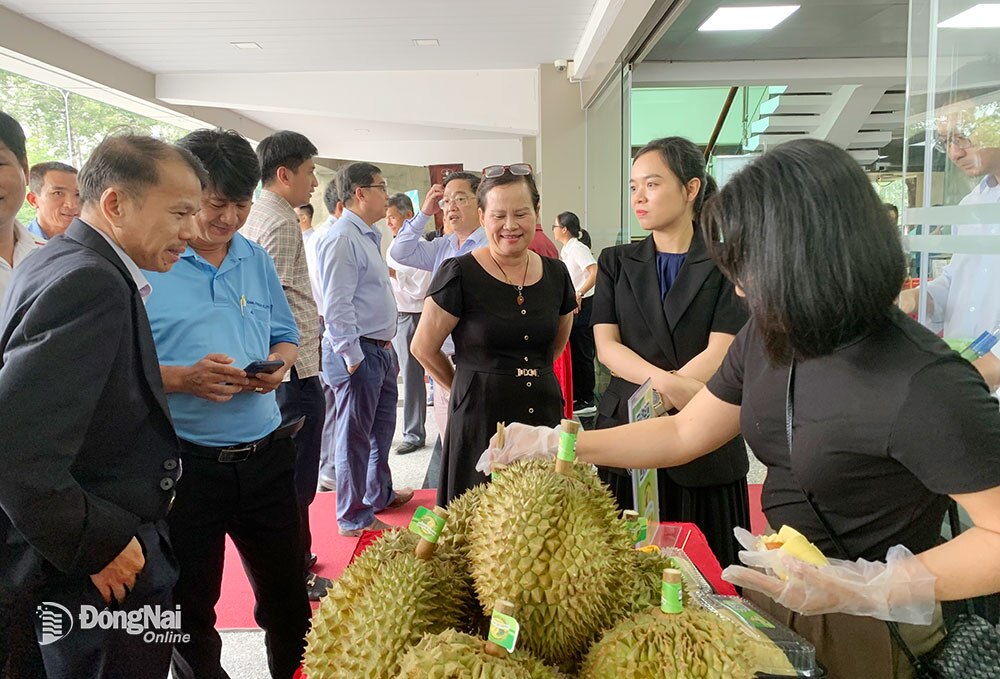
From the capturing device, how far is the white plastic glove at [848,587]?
93cm

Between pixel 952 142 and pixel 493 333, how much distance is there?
1.49 metres

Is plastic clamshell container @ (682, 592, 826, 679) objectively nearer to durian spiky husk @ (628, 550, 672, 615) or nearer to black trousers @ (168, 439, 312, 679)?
durian spiky husk @ (628, 550, 672, 615)

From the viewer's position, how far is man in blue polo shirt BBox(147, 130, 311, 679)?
63.4 inches

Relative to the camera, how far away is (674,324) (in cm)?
210

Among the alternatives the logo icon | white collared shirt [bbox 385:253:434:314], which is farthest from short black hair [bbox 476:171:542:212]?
white collared shirt [bbox 385:253:434:314]

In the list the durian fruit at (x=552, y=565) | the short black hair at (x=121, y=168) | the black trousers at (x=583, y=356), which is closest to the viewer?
the durian fruit at (x=552, y=565)

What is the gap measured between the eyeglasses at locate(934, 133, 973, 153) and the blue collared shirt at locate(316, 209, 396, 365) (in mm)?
2534

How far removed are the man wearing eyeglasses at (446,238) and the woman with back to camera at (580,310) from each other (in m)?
1.18

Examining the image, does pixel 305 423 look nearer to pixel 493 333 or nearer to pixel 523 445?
pixel 493 333

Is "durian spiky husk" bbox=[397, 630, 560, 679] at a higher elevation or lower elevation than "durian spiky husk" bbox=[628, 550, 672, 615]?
higher

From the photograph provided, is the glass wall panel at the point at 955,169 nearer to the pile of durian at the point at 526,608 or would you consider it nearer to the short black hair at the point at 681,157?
the short black hair at the point at 681,157

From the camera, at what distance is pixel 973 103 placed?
5.56 ft

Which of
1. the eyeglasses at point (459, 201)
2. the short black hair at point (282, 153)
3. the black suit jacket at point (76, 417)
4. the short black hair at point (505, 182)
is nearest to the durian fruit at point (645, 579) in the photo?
the black suit jacket at point (76, 417)

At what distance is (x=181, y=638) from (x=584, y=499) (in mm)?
1366
